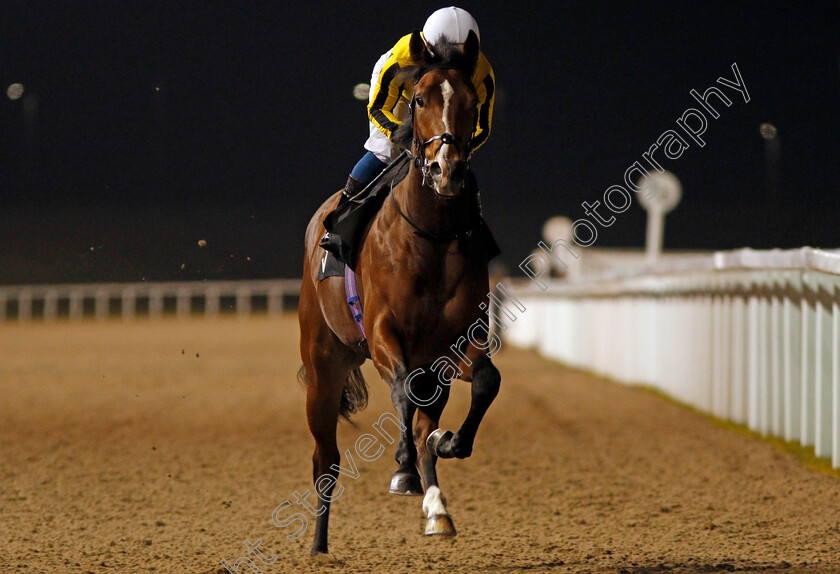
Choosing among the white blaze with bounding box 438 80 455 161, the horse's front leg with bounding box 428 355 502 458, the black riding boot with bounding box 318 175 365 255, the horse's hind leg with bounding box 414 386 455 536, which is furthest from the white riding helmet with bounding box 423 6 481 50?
the horse's hind leg with bounding box 414 386 455 536

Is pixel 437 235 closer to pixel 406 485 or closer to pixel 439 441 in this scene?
pixel 439 441

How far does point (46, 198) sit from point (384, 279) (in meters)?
45.4

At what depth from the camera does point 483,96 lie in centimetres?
444

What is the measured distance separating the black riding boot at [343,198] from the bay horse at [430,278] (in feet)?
0.65

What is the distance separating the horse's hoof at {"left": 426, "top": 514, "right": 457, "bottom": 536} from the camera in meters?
3.90

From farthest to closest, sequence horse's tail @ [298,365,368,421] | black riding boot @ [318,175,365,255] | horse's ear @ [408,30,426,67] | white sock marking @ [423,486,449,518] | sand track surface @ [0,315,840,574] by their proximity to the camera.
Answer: horse's tail @ [298,365,368,421] < black riding boot @ [318,175,365,255] < sand track surface @ [0,315,840,574] < horse's ear @ [408,30,426,67] < white sock marking @ [423,486,449,518]

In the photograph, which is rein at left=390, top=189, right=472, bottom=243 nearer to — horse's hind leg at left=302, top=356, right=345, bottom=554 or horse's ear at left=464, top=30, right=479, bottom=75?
horse's ear at left=464, top=30, right=479, bottom=75

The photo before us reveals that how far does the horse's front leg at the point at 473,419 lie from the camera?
3.97m

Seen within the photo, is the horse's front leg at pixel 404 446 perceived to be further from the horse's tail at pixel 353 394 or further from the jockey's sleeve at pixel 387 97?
the horse's tail at pixel 353 394

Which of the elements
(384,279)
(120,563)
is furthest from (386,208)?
(120,563)

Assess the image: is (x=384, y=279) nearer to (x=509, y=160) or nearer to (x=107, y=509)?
(x=107, y=509)

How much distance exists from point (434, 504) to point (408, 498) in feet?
8.76

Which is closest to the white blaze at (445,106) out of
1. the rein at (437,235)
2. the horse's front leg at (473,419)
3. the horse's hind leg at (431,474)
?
the rein at (437,235)

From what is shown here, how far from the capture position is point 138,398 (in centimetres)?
1227
